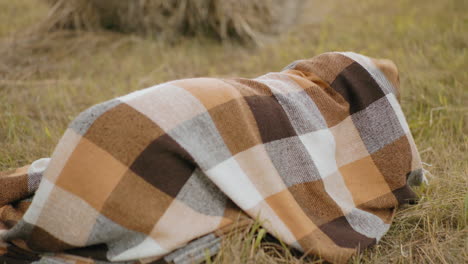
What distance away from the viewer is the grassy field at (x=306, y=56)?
3.74ft

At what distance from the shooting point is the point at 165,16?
2.85m

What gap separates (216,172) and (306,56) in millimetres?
1664

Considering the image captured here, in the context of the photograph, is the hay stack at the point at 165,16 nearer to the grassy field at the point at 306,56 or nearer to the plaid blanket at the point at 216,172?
the grassy field at the point at 306,56

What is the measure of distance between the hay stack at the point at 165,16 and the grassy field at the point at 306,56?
104 millimetres

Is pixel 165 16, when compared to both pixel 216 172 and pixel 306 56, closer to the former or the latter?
pixel 306 56

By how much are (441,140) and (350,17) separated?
6.67 feet

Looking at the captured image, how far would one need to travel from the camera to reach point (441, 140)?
5.20 feet

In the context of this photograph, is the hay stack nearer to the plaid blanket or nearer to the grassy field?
the grassy field

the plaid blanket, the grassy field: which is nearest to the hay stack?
the grassy field

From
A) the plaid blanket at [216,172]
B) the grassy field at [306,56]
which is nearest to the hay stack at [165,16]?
the grassy field at [306,56]

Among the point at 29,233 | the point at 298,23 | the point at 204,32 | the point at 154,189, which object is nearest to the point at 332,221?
the point at 154,189

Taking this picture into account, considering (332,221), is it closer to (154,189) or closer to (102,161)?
(154,189)

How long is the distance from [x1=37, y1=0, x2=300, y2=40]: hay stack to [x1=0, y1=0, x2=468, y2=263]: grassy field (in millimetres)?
104

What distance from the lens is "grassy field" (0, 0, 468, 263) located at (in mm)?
1141
